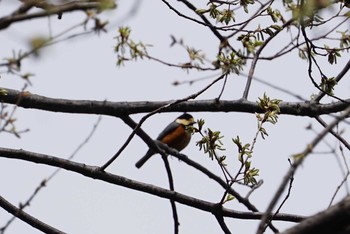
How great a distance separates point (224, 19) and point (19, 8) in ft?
8.59

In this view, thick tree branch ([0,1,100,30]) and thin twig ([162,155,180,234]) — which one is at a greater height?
thin twig ([162,155,180,234])

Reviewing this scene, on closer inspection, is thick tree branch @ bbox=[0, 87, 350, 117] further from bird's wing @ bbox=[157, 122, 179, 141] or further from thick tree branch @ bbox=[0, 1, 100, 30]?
bird's wing @ bbox=[157, 122, 179, 141]

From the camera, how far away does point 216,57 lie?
4.31 meters

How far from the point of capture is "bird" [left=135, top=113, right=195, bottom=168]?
934cm

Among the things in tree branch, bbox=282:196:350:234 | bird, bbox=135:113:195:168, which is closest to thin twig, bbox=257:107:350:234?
tree branch, bbox=282:196:350:234

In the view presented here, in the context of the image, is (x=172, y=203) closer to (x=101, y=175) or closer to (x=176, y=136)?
(x=101, y=175)

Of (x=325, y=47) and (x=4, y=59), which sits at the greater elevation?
(x=325, y=47)

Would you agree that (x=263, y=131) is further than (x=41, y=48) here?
Yes

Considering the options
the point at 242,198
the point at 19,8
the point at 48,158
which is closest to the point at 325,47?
the point at 242,198

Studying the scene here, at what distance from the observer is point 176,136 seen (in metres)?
9.35

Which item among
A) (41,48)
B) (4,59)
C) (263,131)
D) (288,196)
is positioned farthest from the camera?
(263,131)

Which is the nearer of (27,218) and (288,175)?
(288,175)

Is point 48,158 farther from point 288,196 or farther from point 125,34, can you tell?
point 288,196

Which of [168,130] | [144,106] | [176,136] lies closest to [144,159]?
[168,130]
